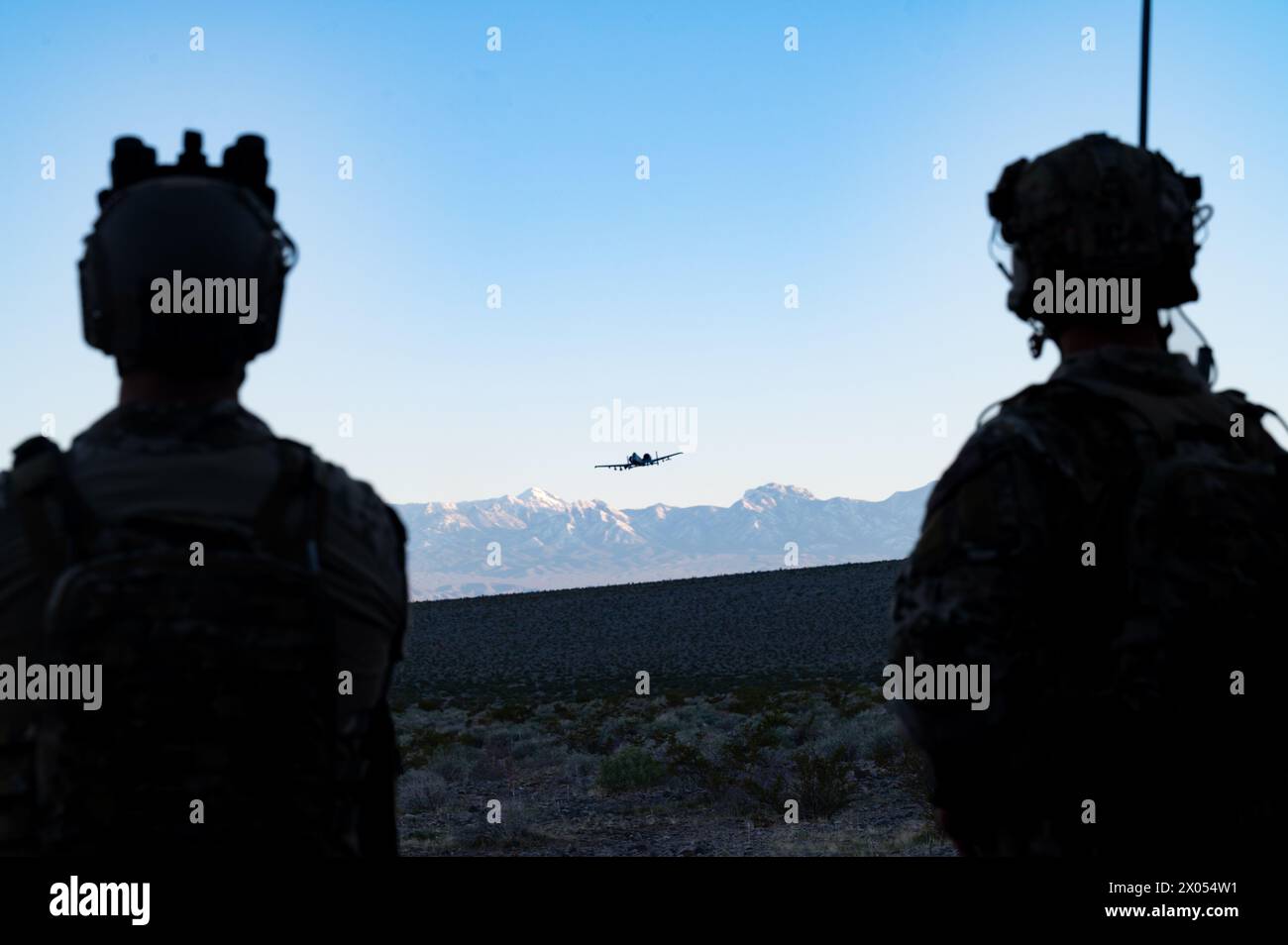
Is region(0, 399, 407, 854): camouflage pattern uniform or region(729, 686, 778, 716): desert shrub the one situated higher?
region(0, 399, 407, 854): camouflage pattern uniform

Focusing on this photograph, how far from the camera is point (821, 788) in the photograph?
1549cm

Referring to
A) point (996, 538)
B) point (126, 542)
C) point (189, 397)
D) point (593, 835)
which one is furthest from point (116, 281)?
point (593, 835)

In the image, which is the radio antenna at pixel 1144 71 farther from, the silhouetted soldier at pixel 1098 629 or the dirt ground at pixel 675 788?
the dirt ground at pixel 675 788

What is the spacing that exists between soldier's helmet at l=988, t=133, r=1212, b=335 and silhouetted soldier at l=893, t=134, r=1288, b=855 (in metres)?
0.41

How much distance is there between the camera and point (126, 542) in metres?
2.36

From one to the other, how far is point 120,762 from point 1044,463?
2157mm

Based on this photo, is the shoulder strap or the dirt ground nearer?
the shoulder strap

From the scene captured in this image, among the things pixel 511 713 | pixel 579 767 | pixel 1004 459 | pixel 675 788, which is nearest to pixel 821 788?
pixel 675 788

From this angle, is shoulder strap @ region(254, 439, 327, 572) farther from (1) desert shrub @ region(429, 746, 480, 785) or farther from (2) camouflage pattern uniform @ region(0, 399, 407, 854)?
(1) desert shrub @ region(429, 746, 480, 785)

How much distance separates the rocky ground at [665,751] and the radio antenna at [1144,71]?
9.46m

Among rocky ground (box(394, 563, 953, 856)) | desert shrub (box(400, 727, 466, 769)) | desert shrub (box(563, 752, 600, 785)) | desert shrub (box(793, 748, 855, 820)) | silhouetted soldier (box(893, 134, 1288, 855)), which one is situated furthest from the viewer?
desert shrub (box(400, 727, 466, 769))

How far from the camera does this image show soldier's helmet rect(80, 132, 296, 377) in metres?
2.51

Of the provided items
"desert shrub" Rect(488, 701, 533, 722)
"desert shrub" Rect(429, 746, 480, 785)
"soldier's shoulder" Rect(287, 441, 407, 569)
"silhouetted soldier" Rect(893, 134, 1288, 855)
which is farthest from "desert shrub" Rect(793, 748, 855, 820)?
"desert shrub" Rect(488, 701, 533, 722)
